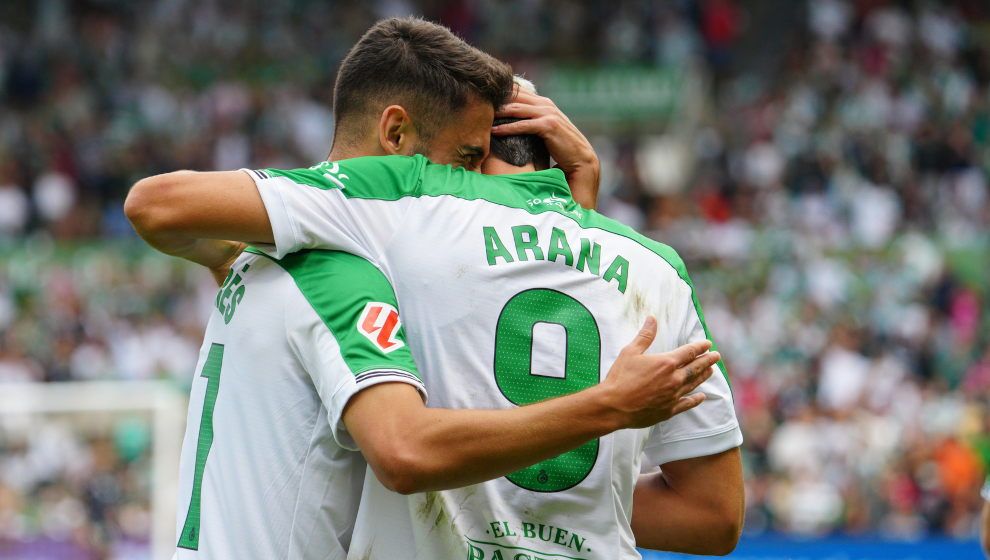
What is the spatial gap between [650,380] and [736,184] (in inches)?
499

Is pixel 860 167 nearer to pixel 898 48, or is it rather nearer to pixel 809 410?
pixel 898 48

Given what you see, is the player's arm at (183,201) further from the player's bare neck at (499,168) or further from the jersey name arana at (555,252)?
the player's bare neck at (499,168)

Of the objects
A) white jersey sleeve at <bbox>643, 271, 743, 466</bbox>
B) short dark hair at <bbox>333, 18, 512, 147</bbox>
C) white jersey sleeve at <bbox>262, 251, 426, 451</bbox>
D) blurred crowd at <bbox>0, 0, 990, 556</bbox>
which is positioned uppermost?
short dark hair at <bbox>333, 18, 512, 147</bbox>

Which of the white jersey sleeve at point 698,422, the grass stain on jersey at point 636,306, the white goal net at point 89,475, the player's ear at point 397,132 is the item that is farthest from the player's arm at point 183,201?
the white goal net at point 89,475

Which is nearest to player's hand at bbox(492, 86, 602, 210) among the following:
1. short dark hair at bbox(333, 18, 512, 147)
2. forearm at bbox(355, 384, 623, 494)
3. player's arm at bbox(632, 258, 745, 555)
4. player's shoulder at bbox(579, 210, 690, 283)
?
short dark hair at bbox(333, 18, 512, 147)

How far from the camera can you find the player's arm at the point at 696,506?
230cm

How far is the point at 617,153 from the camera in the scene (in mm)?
14688

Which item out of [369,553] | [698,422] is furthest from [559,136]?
[369,553]

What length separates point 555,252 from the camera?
2.10 metres

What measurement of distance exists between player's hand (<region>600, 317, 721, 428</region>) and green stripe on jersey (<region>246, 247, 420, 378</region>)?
38 centimetres

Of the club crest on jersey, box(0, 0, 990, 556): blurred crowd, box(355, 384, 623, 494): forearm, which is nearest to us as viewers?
box(355, 384, 623, 494): forearm

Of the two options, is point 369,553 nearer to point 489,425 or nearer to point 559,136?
point 489,425

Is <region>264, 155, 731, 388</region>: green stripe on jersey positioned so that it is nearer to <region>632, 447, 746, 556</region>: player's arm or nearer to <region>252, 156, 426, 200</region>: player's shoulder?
<region>252, 156, 426, 200</region>: player's shoulder

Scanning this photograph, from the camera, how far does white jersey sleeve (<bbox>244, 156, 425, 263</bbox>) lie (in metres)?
1.95
